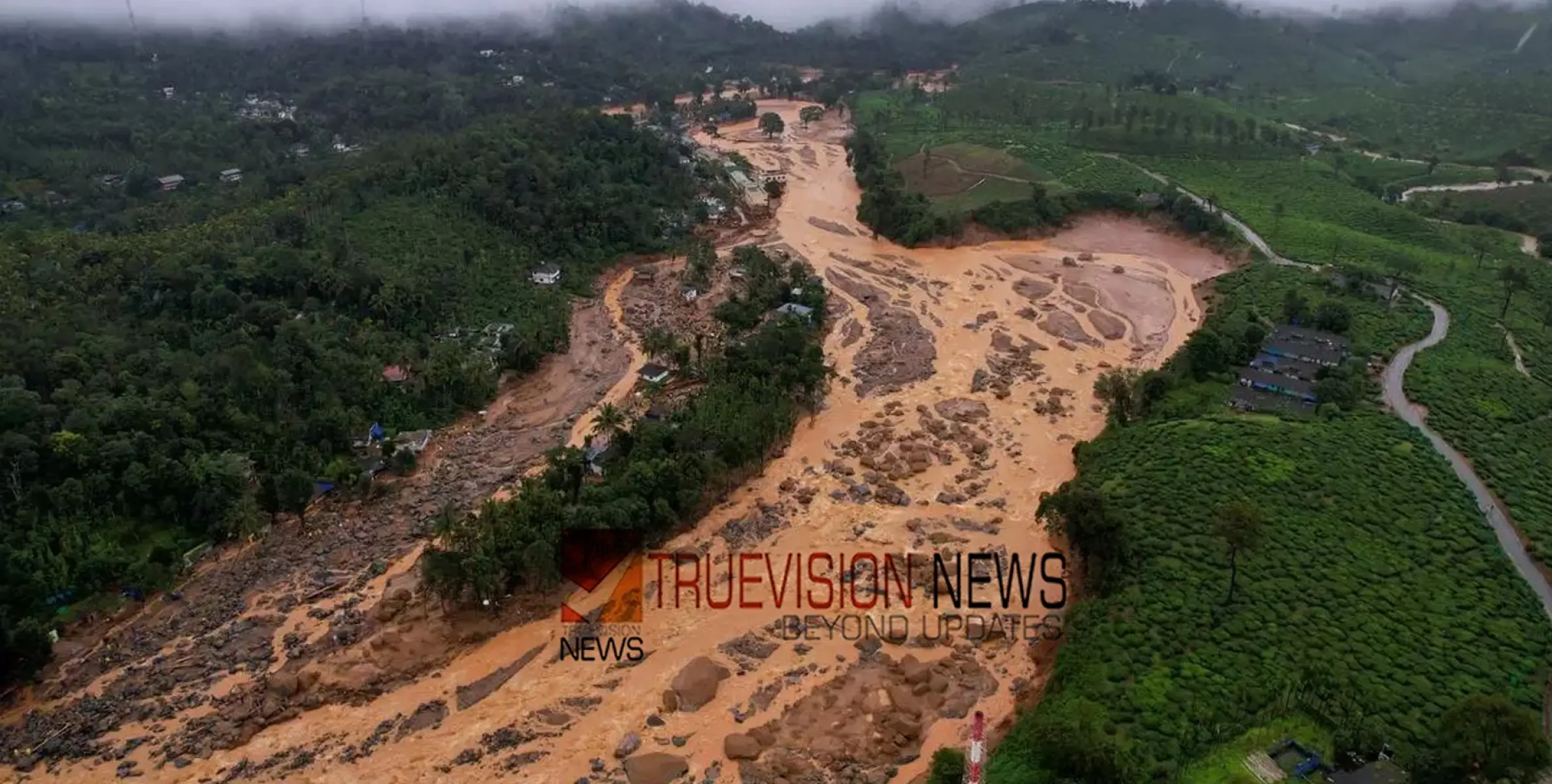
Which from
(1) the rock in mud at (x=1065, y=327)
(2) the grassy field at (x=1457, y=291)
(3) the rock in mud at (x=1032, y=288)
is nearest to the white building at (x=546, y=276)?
(3) the rock in mud at (x=1032, y=288)

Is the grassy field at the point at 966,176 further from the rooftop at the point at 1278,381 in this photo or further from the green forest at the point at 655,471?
the rooftop at the point at 1278,381

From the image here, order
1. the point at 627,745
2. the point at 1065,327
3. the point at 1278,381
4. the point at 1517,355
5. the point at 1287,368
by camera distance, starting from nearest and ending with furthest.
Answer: the point at 627,745
the point at 1278,381
the point at 1287,368
the point at 1517,355
the point at 1065,327

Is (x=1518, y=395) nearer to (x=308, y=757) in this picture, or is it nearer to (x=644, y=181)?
(x=308, y=757)

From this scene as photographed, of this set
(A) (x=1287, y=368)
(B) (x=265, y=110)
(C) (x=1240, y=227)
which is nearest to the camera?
(A) (x=1287, y=368)

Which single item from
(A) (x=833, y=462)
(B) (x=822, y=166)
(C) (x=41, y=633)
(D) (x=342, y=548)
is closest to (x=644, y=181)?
(B) (x=822, y=166)

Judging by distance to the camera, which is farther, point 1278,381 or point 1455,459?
point 1278,381

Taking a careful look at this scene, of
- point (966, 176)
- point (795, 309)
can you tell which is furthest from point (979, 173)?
point (795, 309)

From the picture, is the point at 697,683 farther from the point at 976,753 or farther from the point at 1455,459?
the point at 1455,459
